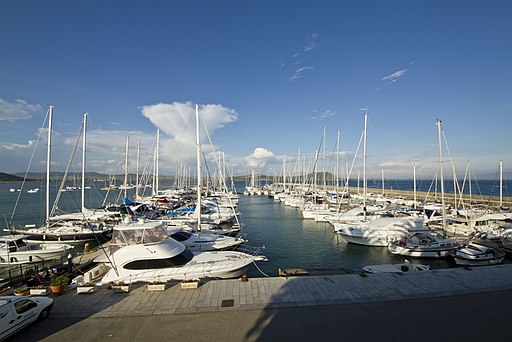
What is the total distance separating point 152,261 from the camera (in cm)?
1440

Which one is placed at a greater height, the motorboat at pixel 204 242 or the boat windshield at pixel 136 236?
the boat windshield at pixel 136 236

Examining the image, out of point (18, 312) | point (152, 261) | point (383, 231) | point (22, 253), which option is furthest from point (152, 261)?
point (383, 231)

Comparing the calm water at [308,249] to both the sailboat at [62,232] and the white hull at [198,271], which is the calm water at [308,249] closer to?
the white hull at [198,271]

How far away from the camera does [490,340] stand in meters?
8.27

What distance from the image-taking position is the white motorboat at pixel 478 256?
67.6 ft

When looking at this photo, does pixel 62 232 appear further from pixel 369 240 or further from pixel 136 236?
pixel 369 240

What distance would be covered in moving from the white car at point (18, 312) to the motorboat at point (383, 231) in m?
26.7

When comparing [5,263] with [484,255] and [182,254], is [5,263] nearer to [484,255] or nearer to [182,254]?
[182,254]

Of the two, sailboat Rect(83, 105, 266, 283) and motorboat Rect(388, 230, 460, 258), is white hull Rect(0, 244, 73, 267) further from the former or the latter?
motorboat Rect(388, 230, 460, 258)

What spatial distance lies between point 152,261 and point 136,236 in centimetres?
173

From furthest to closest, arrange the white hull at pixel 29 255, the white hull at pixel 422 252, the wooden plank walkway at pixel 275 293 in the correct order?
the white hull at pixel 422 252, the white hull at pixel 29 255, the wooden plank walkway at pixel 275 293

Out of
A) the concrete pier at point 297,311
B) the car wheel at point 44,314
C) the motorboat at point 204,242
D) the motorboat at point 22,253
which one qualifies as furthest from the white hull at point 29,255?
the car wheel at point 44,314

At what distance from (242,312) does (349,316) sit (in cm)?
399

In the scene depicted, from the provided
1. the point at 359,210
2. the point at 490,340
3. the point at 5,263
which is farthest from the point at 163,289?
the point at 359,210
